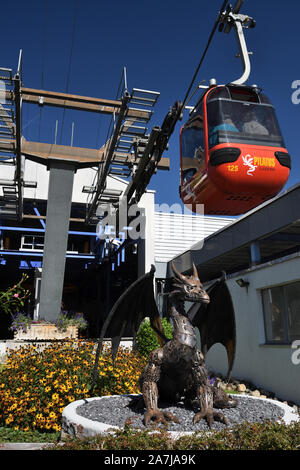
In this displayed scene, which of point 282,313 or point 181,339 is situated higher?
point 282,313

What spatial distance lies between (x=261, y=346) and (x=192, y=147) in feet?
21.3

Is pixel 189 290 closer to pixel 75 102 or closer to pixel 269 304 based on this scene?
pixel 269 304

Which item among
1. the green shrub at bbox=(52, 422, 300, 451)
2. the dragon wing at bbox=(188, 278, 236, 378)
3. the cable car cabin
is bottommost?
the green shrub at bbox=(52, 422, 300, 451)

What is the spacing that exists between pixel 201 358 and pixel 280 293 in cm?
676

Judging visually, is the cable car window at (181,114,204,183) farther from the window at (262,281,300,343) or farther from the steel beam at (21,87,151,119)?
the window at (262,281,300,343)

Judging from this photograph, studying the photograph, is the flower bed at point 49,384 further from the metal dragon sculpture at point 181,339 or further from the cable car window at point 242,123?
the cable car window at point 242,123

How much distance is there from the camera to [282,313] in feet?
35.3

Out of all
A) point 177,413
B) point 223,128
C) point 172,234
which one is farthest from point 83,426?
point 172,234

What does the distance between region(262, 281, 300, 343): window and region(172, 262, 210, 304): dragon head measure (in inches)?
250

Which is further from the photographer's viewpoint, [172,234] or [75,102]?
[172,234]

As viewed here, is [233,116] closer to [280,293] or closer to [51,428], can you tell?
[280,293]

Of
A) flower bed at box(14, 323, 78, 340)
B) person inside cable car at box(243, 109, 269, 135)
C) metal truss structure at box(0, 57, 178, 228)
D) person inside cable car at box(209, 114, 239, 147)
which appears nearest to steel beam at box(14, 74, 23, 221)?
metal truss structure at box(0, 57, 178, 228)

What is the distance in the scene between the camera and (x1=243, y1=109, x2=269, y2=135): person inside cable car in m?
7.55

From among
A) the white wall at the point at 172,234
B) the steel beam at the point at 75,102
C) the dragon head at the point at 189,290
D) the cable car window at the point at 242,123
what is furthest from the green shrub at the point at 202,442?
the white wall at the point at 172,234
